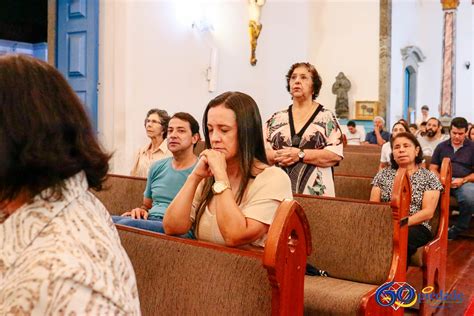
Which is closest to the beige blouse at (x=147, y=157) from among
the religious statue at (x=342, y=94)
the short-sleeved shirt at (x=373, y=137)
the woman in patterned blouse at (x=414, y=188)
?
the woman in patterned blouse at (x=414, y=188)

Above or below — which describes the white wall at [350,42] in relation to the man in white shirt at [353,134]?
above

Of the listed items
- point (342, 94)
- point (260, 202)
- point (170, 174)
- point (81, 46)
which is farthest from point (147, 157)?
point (342, 94)

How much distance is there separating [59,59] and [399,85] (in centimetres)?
784

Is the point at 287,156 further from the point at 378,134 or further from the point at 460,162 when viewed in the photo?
the point at 378,134

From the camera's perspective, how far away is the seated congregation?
32.3 inches

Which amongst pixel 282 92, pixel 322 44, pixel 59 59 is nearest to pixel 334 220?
pixel 59 59

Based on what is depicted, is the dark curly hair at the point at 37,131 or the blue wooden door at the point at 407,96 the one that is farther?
the blue wooden door at the point at 407,96

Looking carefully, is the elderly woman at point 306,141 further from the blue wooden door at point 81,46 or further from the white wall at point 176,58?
the blue wooden door at point 81,46

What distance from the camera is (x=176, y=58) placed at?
231 inches

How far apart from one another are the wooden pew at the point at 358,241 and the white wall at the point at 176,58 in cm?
203

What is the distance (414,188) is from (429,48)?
11.6 metres

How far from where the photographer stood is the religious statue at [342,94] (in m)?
9.91

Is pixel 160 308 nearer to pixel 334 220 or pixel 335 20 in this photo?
pixel 334 220

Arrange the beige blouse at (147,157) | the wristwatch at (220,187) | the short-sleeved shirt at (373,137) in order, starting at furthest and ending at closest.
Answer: the short-sleeved shirt at (373,137) → the beige blouse at (147,157) → the wristwatch at (220,187)
